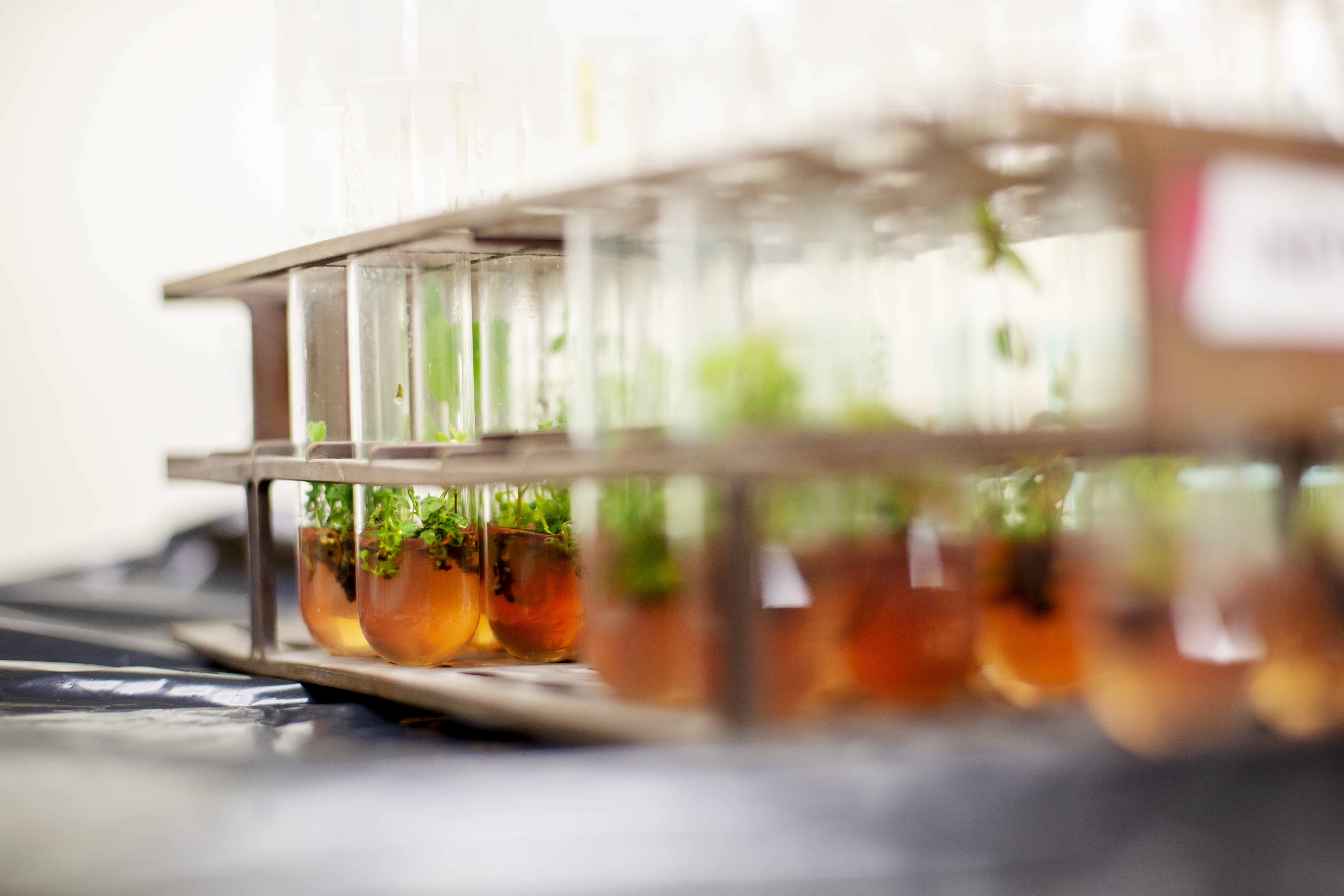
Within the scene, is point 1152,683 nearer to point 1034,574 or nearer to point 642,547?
point 1034,574

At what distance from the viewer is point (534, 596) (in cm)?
135

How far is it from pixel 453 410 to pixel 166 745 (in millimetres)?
419

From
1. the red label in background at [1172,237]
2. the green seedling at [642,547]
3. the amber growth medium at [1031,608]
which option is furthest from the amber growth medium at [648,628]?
the red label in background at [1172,237]

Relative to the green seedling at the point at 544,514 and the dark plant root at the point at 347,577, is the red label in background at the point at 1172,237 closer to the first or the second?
the green seedling at the point at 544,514

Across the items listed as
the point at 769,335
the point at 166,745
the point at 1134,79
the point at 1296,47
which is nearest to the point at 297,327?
the point at 166,745

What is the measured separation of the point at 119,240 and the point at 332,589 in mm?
2016

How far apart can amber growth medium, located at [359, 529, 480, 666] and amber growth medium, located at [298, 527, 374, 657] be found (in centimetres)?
7

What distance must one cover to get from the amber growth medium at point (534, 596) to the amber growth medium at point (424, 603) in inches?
1.1

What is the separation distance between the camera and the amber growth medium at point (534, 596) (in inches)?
52.5

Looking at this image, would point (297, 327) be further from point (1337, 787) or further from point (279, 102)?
point (1337, 787)

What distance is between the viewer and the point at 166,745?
1170mm

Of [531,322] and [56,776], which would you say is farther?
[531,322]

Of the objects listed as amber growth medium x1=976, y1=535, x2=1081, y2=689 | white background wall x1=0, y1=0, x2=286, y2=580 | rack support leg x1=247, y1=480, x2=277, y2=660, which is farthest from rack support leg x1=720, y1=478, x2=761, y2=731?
white background wall x1=0, y1=0, x2=286, y2=580

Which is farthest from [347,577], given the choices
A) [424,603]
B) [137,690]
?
[137,690]
